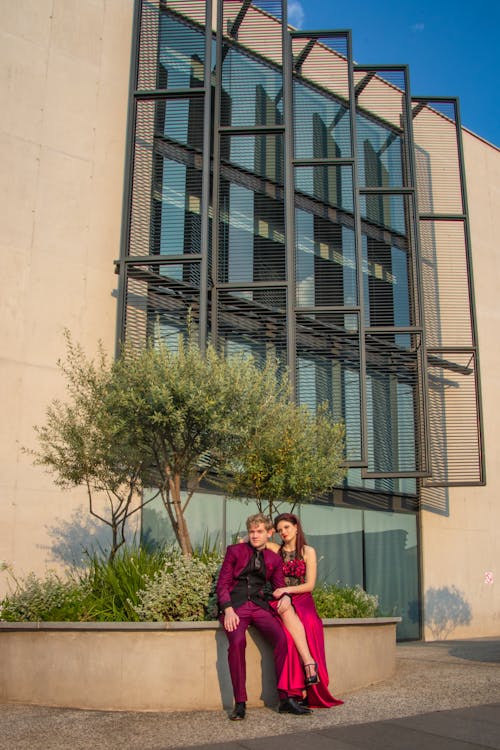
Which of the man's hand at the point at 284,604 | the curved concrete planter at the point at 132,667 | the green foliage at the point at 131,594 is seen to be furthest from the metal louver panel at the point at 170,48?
the man's hand at the point at 284,604

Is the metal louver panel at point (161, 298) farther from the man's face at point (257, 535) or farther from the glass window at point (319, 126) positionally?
the man's face at point (257, 535)

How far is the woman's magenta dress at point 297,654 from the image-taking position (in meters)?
6.68

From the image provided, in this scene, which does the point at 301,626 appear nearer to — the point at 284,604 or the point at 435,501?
the point at 284,604

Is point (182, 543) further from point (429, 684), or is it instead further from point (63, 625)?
point (429, 684)

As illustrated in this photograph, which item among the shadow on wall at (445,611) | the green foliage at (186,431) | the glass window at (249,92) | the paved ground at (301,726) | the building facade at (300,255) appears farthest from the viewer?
the shadow on wall at (445,611)

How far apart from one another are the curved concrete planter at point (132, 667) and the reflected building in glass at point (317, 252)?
7.79 m

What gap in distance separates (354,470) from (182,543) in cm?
980

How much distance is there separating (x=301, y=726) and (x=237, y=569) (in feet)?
4.73

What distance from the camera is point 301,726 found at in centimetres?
614

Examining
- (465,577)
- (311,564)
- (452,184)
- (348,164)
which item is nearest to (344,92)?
(348,164)

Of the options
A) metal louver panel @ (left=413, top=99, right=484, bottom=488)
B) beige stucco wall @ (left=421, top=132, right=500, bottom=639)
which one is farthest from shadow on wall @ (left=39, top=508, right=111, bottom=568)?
beige stucco wall @ (left=421, top=132, right=500, bottom=639)

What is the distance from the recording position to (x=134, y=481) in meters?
10.9

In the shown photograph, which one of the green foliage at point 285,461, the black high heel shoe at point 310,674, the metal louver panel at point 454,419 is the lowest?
the black high heel shoe at point 310,674

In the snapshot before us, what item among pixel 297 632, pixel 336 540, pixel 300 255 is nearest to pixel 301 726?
pixel 297 632
